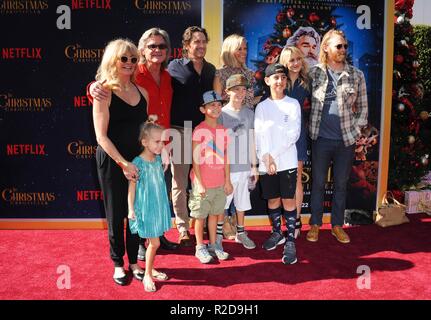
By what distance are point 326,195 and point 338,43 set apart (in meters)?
2.18

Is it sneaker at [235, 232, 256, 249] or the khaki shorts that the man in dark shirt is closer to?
the khaki shorts

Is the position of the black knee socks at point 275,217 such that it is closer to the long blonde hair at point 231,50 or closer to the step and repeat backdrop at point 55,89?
the long blonde hair at point 231,50

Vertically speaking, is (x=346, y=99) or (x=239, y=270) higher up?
(x=346, y=99)

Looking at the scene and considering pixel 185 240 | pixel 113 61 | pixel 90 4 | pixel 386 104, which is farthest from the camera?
pixel 386 104

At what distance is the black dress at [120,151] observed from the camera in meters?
3.36

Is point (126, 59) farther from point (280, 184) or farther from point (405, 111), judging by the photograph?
point (405, 111)

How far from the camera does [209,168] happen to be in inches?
157

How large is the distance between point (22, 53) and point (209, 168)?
2.92 m

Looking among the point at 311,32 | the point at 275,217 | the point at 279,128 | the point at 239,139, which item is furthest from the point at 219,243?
the point at 311,32

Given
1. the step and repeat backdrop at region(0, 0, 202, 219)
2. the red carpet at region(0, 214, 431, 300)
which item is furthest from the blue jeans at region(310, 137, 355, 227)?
the step and repeat backdrop at region(0, 0, 202, 219)

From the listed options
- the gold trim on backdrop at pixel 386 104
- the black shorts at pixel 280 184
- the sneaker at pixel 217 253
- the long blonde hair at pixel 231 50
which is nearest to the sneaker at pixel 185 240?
the sneaker at pixel 217 253

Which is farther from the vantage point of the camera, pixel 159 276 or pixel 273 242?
pixel 273 242

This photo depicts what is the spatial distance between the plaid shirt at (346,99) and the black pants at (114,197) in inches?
87.8

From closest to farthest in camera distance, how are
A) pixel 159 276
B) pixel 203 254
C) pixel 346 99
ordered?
1. pixel 159 276
2. pixel 203 254
3. pixel 346 99
